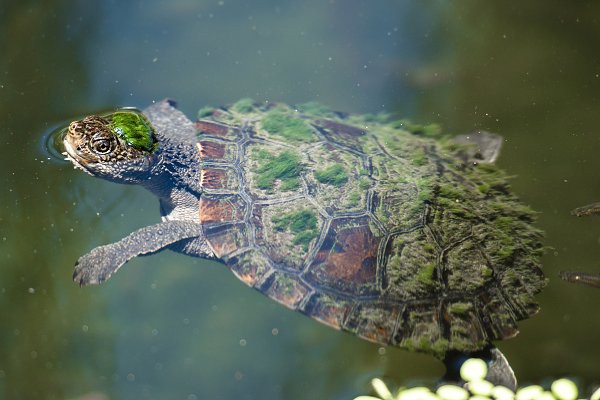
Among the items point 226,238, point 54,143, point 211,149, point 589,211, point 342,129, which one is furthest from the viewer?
point 54,143

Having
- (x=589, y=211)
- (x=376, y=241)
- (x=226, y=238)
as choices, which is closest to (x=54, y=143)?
(x=226, y=238)

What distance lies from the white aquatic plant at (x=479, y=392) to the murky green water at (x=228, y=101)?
286mm

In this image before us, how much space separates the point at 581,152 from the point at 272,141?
2664mm

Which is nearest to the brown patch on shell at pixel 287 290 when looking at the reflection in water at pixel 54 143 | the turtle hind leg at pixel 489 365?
the turtle hind leg at pixel 489 365

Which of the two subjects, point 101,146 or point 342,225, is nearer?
point 342,225

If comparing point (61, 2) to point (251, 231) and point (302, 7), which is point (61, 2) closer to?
point (302, 7)

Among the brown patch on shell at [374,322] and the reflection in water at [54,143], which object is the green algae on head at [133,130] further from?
the brown patch on shell at [374,322]

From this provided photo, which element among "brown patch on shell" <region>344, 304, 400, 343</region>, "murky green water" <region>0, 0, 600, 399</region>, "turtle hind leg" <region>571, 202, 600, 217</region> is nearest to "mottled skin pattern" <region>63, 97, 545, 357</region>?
"brown patch on shell" <region>344, 304, 400, 343</region>

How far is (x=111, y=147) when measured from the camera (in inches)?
143

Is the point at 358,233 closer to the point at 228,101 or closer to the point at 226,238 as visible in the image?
the point at 226,238

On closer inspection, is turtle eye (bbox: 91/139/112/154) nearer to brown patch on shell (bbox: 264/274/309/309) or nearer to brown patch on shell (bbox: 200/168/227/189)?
brown patch on shell (bbox: 200/168/227/189)

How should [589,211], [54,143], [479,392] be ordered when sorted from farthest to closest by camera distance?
[54,143], [589,211], [479,392]

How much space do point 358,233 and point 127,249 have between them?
1618 mm

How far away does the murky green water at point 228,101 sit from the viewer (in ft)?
10.8
